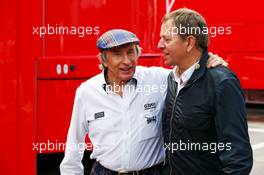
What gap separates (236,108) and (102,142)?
835mm

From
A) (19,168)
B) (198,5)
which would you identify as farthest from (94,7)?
(198,5)

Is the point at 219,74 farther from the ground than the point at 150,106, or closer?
farther from the ground

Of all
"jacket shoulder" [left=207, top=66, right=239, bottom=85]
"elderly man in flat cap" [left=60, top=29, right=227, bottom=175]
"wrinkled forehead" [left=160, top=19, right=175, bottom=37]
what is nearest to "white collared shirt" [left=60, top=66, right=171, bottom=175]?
"elderly man in flat cap" [left=60, top=29, right=227, bottom=175]

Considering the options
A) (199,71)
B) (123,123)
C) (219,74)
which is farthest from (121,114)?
(219,74)

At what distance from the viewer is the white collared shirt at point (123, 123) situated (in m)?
2.78

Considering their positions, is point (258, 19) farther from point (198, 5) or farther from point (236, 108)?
point (236, 108)

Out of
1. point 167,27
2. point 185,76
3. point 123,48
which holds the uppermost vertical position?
point 167,27

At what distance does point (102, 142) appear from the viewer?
9.34ft

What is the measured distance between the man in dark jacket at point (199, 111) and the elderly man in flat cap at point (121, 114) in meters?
0.14

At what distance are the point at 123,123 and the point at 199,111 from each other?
0.50 m

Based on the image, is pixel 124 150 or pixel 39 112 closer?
pixel 124 150

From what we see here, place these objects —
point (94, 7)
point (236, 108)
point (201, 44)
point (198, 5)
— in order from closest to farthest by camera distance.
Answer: point (236, 108), point (201, 44), point (94, 7), point (198, 5)

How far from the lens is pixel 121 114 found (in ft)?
9.14

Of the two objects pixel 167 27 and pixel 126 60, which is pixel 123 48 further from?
pixel 167 27
